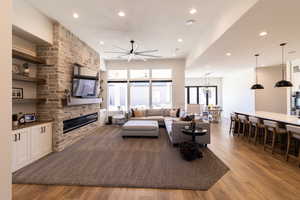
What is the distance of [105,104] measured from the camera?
8.41 meters

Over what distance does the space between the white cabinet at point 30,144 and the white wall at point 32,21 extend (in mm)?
2211

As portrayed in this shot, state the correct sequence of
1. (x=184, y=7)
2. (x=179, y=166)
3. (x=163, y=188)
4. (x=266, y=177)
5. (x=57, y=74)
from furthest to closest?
(x=57, y=74) → (x=184, y=7) → (x=179, y=166) → (x=266, y=177) → (x=163, y=188)

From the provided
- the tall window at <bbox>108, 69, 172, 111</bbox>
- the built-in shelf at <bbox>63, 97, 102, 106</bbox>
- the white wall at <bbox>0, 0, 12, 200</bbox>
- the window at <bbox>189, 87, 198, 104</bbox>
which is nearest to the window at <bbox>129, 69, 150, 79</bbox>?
the tall window at <bbox>108, 69, 172, 111</bbox>

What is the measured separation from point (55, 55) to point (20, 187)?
313 cm

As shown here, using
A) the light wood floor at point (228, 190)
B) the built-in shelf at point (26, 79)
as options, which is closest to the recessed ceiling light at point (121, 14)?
the built-in shelf at point (26, 79)

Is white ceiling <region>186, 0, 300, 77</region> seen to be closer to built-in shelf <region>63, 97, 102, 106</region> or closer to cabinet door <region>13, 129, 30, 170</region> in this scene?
built-in shelf <region>63, 97, 102, 106</region>

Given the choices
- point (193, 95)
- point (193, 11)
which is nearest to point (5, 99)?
point (193, 11)

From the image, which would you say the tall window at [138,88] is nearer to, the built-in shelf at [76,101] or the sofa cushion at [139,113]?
the sofa cushion at [139,113]

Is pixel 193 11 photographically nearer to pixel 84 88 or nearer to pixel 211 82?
pixel 84 88

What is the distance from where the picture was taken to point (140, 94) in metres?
8.51

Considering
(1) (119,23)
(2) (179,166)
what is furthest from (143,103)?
(2) (179,166)

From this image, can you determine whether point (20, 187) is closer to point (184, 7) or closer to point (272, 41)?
point (184, 7)

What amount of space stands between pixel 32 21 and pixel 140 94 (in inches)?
228

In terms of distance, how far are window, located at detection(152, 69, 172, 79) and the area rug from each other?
4.99 meters
